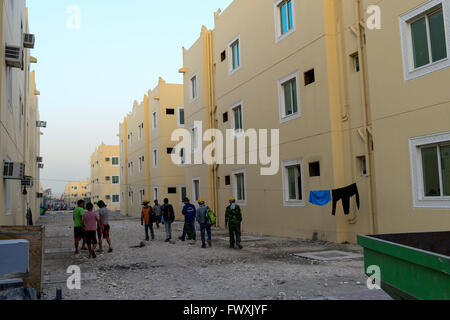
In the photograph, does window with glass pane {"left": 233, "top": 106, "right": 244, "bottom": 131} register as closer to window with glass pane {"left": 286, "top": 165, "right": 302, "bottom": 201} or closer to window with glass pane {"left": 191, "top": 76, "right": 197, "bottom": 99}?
window with glass pane {"left": 286, "top": 165, "right": 302, "bottom": 201}

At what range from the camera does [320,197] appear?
1319 cm

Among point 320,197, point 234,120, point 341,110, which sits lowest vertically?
point 320,197

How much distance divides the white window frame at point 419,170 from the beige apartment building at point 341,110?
26 mm

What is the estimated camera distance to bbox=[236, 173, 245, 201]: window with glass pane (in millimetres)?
20203

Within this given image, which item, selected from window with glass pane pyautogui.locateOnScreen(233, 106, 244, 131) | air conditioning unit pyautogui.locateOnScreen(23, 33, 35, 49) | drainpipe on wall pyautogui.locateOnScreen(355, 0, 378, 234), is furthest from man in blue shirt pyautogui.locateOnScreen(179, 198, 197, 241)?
air conditioning unit pyautogui.locateOnScreen(23, 33, 35, 49)

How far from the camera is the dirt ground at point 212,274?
6.98 metres

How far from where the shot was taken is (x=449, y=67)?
9.45m

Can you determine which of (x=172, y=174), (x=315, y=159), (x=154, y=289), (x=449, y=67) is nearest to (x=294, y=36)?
(x=315, y=159)

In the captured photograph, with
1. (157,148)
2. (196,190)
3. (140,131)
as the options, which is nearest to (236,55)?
(196,190)

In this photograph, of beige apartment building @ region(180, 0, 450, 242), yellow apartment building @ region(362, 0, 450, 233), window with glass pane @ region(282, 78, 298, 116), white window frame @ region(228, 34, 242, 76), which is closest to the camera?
yellow apartment building @ region(362, 0, 450, 233)

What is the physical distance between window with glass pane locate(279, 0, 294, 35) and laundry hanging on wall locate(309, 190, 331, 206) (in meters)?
6.71

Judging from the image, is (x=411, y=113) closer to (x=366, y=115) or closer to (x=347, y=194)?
(x=366, y=115)

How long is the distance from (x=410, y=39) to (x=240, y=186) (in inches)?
458
